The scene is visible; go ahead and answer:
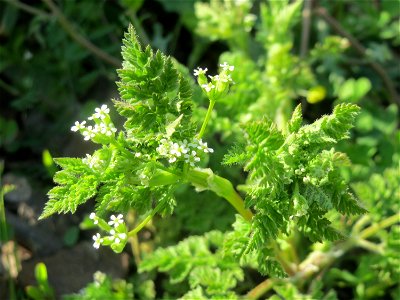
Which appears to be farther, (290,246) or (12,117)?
(12,117)

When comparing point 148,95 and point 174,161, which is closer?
point 174,161

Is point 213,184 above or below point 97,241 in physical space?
above

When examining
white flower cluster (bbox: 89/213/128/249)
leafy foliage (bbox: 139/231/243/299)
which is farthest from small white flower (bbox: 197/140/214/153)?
leafy foliage (bbox: 139/231/243/299)

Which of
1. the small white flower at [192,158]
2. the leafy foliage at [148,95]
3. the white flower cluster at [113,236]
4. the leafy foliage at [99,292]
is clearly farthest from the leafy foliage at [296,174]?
the leafy foliage at [99,292]

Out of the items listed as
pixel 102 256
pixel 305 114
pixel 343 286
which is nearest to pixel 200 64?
pixel 305 114

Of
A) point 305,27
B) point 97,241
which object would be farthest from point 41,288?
point 305,27

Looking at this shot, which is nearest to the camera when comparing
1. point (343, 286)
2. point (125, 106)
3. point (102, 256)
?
point (125, 106)

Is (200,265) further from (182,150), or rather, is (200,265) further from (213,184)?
(182,150)

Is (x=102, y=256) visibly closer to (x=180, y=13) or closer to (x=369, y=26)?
(x=180, y=13)
